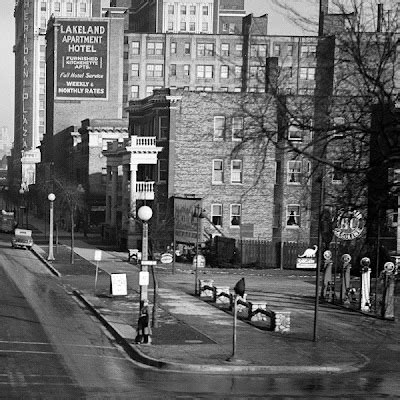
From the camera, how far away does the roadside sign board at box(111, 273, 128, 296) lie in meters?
39.4

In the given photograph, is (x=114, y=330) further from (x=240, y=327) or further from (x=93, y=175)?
(x=93, y=175)

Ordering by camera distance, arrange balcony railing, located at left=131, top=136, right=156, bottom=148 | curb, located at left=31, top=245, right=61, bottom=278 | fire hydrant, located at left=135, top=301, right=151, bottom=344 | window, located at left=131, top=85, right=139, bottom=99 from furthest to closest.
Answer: window, located at left=131, top=85, right=139, bottom=99, balcony railing, located at left=131, top=136, right=156, bottom=148, curb, located at left=31, top=245, right=61, bottom=278, fire hydrant, located at left=135, top=301, right=151, bottom=344

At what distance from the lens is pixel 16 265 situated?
56562 millimetres

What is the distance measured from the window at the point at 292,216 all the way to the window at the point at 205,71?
58498 mm

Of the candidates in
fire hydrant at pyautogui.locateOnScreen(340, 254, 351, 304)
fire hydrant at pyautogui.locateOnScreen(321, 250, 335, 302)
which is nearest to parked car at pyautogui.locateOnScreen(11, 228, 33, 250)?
fire hydrant at pyautogui.locateOnScreen(321, 250, 335, 302)

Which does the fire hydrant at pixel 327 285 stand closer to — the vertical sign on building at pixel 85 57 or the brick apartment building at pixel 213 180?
the brick apartment building at pixel 213 180

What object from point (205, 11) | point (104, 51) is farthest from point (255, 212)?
point (205, 11)

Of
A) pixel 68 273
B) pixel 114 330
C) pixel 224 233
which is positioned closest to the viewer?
pixel 114 330

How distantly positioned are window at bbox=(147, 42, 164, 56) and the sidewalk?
72.3m

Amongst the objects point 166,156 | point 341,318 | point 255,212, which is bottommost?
point 341,318

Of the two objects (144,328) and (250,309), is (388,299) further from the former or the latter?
(144,328)

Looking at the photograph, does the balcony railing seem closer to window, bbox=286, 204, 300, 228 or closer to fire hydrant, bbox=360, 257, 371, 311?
window, bbox=286, 204, 300, 228

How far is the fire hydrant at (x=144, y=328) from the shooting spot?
26.8 meters

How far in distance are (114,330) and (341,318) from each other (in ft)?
34.5
